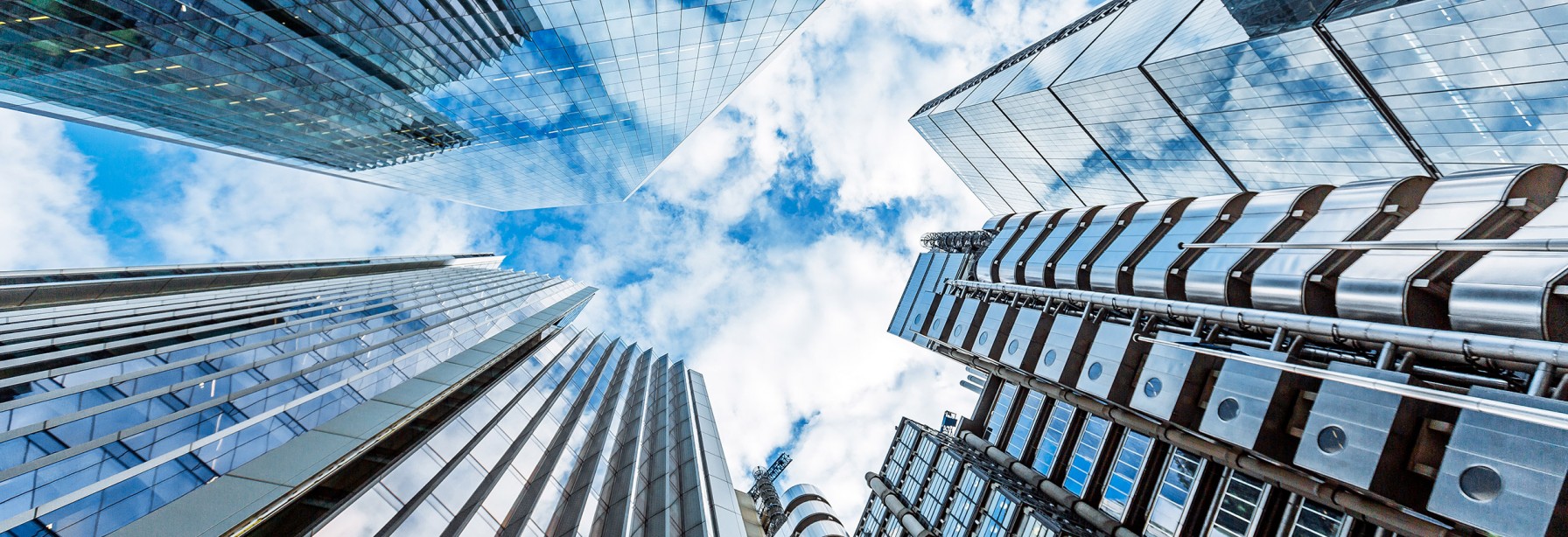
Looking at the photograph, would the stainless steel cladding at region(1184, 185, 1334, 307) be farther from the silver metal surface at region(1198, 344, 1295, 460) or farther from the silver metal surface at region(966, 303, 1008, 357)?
the silver metal surface at region(966, 303, 1008, 357)

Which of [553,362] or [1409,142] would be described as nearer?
[553,362]

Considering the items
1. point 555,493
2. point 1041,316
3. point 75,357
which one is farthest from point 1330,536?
point 75,357

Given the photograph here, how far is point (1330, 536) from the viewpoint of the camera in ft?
55.9

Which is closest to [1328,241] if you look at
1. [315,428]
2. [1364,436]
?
[1364,436]

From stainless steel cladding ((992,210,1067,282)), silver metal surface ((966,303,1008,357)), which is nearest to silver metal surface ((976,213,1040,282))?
stainless steel cladding ((992,210,1067,282))

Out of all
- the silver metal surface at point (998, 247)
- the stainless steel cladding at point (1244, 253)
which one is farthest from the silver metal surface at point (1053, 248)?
the stainless steel cladding at point (1244, 253)

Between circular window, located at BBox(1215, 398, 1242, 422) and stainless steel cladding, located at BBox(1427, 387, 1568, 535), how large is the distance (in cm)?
519

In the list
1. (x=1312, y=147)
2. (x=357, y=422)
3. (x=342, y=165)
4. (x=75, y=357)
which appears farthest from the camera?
(x=342, y=165)

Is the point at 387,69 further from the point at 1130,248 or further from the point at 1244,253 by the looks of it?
the point at 1244,253

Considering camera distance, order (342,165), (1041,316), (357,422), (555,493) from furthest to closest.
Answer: (342,165) < (1041,316) < (555,493) < (357,422)

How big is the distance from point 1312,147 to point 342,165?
86.5m

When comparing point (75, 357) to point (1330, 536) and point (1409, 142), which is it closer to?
point (1330, 536)

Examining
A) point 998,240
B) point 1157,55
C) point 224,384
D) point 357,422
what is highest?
point 1157,55

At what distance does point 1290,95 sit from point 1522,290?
3663 centimetres
